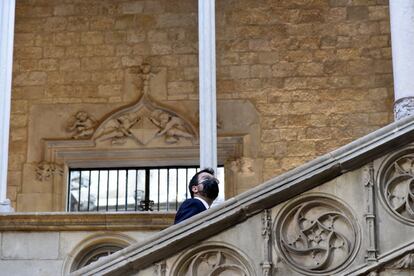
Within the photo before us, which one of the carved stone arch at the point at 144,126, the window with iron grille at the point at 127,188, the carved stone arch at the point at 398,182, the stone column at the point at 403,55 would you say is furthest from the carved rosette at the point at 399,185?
the window with iron grille at the point at 127,188

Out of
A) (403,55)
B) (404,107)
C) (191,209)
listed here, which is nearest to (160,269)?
(191,209)

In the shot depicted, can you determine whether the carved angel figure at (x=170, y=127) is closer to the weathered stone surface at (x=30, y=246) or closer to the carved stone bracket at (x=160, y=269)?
the weathered stone surface at (x=30, y=246)

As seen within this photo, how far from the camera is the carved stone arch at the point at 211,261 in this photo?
699cm

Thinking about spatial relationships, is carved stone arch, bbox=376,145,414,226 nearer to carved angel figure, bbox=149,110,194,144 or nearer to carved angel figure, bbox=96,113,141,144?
carved angel figure, bbox=149,110,194,144

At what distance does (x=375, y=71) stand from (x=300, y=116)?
1083mm

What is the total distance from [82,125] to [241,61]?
2146 millimetres

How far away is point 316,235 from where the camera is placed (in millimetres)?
6965

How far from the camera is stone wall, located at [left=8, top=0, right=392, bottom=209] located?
43.4 ft

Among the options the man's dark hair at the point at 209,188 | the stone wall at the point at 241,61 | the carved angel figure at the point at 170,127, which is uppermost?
the stone wall at the point at 241,61

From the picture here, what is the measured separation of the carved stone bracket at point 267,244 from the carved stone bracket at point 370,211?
62cm

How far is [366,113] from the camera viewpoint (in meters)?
13.2

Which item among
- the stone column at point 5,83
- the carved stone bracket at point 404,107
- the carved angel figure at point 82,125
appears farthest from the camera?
the carved angel figure at point 82,125

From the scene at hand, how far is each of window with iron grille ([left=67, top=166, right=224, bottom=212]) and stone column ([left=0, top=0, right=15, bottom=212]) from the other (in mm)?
2799

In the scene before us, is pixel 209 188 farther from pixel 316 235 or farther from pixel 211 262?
pixel 316 235
